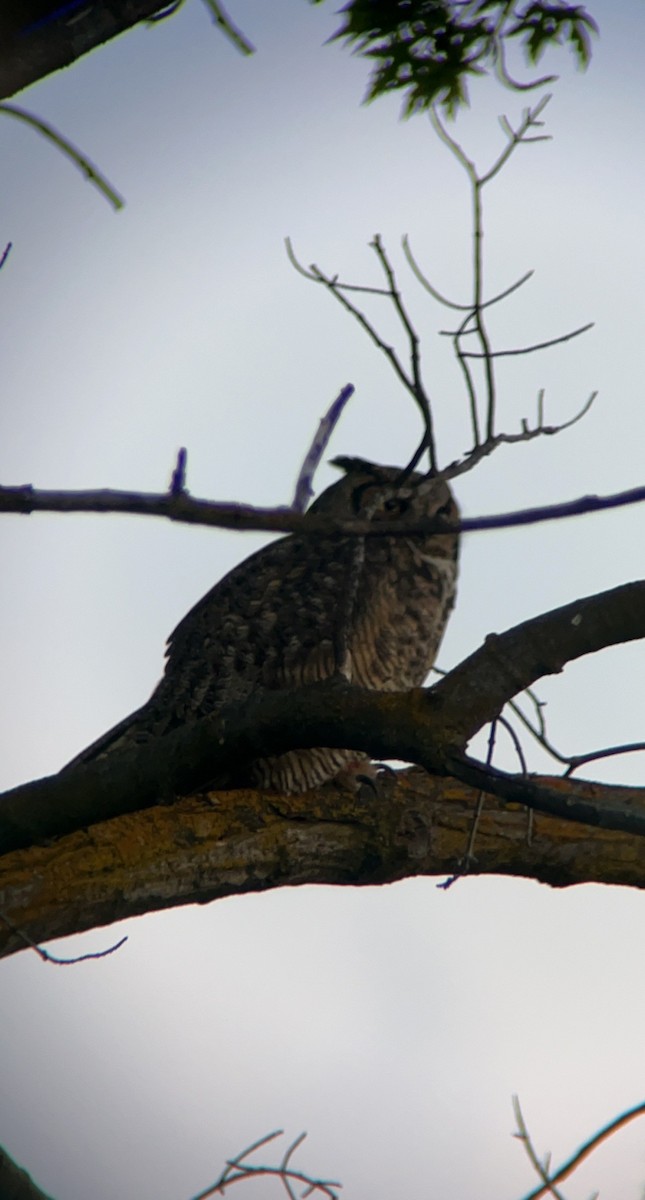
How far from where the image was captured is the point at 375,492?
13.8 ft

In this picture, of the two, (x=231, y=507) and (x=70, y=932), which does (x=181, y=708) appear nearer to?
(x=70, y=932)

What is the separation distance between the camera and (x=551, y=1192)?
229cm

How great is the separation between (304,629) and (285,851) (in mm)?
792

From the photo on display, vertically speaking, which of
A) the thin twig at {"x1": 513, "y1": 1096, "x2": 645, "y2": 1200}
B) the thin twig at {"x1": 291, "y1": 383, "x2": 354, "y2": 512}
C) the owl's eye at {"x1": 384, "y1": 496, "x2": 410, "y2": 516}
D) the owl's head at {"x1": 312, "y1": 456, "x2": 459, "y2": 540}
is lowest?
the thin twig at {"x1": 513, "y1": 1096, "x2": 645, "y2": 1200}

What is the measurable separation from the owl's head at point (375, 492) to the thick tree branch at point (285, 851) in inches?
35.9

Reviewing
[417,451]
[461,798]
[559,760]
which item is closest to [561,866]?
[461,798]

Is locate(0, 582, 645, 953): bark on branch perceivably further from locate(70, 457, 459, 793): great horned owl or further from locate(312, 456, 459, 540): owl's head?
locate(312, 456, 459, 540): owl's head

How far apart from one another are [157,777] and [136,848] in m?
0.53

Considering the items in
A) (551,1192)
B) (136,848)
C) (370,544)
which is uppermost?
(370,544)

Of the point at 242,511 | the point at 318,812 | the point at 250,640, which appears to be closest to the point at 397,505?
the point at 250,640

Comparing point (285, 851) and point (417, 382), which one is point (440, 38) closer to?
point (417, 382)

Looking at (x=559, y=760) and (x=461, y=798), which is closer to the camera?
(x=559, y=760)

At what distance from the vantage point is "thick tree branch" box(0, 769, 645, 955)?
306 cm

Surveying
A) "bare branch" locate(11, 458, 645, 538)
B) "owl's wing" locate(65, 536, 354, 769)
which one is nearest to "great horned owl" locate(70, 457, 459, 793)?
"owl's wing" locate(65, 536, 354, 769)
